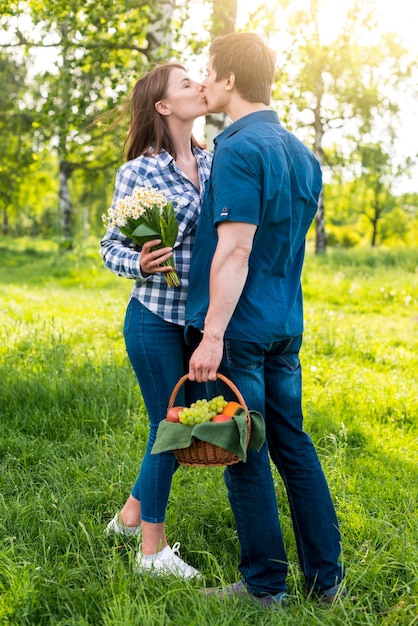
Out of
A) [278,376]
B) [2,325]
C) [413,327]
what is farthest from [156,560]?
[413,327]

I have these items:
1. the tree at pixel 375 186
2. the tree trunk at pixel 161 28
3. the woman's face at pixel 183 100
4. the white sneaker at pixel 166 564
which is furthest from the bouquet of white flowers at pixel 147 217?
the tree at pixel 375 186

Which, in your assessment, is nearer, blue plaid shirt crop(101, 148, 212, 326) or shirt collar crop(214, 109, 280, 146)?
shirt collar crop(214, 109, 280, 146)

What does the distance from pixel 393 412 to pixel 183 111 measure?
10.1 feet

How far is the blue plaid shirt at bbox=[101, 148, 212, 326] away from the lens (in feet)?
10.3

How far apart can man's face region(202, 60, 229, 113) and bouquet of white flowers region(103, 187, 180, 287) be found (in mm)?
438

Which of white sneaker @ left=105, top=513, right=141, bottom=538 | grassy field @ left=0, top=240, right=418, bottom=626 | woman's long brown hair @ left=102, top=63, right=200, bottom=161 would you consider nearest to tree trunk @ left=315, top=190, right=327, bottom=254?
grassy field @ left=0, top=240, right=418, bottom=626

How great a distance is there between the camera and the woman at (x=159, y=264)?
3.16 metres

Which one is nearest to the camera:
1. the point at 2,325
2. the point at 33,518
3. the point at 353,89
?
the point at 33,518

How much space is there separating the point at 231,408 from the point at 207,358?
0.70ft

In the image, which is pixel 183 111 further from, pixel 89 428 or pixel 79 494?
pixel 89 428

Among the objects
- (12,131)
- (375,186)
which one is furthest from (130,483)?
(375,186)

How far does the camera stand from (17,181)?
82.4 feet

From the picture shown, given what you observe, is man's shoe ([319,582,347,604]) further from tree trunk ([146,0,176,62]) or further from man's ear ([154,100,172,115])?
tree trunk ([146,0,176,62])

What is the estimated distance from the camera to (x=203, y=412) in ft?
8.81
